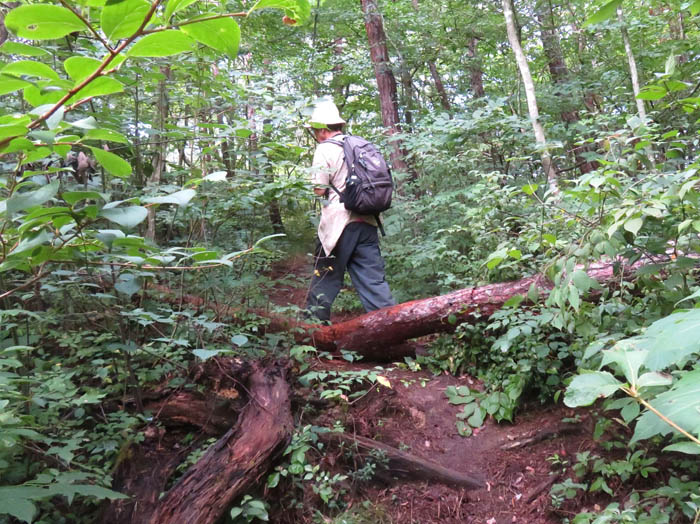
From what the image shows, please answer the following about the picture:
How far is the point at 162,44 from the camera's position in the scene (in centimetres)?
73

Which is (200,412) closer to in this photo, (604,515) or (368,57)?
(604,515)

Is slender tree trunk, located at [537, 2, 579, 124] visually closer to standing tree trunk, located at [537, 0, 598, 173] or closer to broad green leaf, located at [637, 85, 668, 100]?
standing tree trunk, located at [537, 0, 598, 173]

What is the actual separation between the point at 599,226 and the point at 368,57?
777 cm

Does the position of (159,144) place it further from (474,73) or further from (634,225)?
(474,73)

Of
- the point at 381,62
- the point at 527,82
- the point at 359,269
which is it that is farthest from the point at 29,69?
the point at 381,62

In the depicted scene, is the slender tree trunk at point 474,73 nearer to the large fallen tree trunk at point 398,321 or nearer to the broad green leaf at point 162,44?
the large fallen tree trunk at point 398,321

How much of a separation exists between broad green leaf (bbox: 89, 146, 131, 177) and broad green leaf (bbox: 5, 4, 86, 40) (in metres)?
0.26

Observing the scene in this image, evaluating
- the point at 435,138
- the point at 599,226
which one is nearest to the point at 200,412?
the point at 599,226

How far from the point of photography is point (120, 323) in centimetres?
252

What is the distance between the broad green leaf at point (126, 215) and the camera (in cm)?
101

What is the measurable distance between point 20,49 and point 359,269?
3.65 meters

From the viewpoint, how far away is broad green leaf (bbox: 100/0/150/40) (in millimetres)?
681

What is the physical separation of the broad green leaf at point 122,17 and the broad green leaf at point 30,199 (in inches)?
14.9

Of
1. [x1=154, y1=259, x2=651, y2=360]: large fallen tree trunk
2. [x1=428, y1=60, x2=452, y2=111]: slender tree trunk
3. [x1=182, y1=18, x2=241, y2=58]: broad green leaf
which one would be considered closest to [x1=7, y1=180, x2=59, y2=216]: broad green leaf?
[x1=182, y1=18, x2=241, y2=58]: broad green leaf
